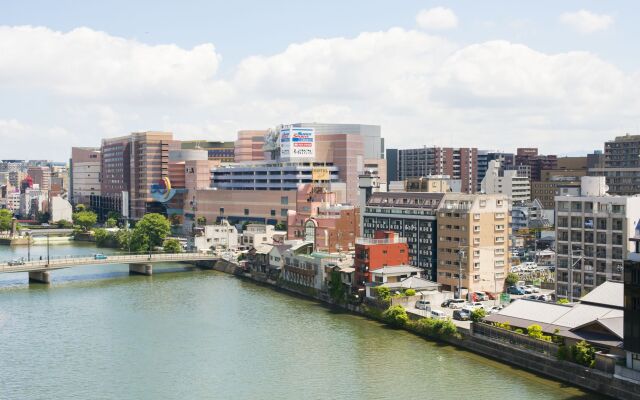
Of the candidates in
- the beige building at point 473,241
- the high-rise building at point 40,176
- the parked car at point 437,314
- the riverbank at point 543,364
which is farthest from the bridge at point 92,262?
the high-rise building at point 40,176

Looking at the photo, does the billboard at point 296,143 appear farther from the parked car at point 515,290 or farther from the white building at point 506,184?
the parked car at point 515,290

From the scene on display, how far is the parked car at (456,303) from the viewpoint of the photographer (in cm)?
4134

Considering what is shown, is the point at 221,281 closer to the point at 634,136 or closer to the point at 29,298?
the point at 29,298

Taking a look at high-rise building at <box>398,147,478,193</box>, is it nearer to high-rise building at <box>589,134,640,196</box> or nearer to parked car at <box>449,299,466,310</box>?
high-rise building at <box>589,134,640,196</box>

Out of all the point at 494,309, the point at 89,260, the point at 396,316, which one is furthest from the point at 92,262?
the point at 494,309

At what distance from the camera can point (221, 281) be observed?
57469mm

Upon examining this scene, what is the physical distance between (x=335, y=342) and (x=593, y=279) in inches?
547

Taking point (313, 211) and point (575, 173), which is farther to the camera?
point (575, 173)

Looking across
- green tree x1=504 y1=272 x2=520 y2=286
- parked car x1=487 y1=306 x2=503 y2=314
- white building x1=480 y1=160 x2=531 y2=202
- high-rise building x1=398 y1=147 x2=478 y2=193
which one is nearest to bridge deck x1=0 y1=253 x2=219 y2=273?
green tree x1=504 y1=272 x2=520 y2=286

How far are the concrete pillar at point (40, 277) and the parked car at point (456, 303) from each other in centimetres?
2933

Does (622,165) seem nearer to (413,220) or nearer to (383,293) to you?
(413,220)

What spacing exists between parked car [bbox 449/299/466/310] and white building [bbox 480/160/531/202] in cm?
6220

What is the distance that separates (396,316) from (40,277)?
1114 inches

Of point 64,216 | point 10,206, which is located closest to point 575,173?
point 64,216
